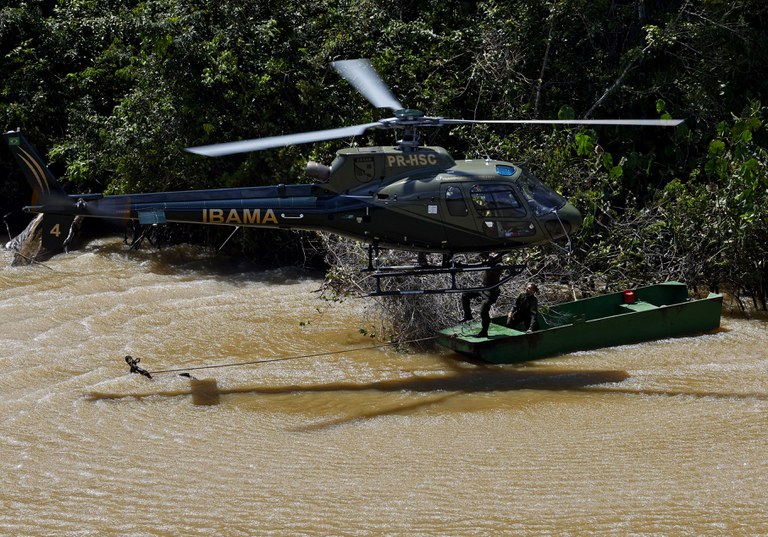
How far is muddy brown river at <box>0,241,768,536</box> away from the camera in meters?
8.68

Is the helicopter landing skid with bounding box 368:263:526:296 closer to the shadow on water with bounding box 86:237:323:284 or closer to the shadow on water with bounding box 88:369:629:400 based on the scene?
the shadow on water with bounding box 88:369:629:400

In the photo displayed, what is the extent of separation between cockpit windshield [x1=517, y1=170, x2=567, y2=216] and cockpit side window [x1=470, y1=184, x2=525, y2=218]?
23cm

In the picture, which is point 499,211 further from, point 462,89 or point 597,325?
point 462,89

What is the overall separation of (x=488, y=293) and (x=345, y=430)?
11.3 feet

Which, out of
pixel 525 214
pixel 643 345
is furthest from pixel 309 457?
pixel 643 345

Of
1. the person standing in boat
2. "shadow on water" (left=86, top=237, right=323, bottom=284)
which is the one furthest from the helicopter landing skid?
"shadow on water" (left=86, top=237, right=323, bottom=284)

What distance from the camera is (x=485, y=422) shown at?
11.3 m

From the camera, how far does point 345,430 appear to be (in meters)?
11.1

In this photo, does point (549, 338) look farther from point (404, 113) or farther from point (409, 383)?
point (404, 113)

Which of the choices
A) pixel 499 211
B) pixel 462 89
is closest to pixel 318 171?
pixel 499 211

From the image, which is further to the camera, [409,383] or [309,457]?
[409,383]

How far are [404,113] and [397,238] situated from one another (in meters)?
1.85

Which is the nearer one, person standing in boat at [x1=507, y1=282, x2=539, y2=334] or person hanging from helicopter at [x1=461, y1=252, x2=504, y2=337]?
person hanging from helicopter at [x1=461, y1=252, x2=504, y2=337]

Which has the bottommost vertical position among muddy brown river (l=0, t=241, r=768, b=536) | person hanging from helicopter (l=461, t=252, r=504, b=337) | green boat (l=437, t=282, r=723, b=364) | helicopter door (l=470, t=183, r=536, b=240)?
muddy brown river (l=0, t=241, r=768, b=536)
